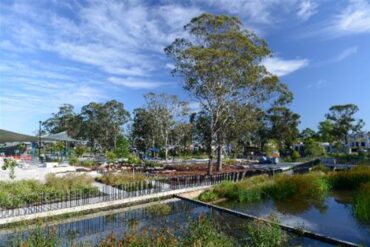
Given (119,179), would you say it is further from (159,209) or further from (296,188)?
(296,188)

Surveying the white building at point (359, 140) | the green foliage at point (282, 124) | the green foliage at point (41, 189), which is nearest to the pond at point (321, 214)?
the green foliage at point (41, 189)

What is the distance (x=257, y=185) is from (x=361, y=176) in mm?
6139

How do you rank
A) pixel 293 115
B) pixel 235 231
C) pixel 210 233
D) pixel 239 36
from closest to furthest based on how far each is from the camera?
pixel 210 233 < pixel 235 231 < pixel 239 36 < pixel 293 115

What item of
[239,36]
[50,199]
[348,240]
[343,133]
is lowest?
[348,240]

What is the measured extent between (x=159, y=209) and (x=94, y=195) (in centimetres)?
308

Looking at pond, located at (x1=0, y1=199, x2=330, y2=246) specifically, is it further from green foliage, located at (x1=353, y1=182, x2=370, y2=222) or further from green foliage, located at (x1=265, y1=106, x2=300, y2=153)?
green foliage, located at (x1=265, y1=106, x2=300, y2=153)

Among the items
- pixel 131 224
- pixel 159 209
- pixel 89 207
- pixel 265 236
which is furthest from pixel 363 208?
pixel 89 207

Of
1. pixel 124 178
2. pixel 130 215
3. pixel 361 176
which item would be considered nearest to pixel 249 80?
pixel 361 176

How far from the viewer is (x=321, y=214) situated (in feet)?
42.6

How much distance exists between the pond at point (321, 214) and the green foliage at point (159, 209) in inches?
104

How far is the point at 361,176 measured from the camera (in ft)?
58.7

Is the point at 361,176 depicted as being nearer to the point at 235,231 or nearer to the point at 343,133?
the point at 235,231

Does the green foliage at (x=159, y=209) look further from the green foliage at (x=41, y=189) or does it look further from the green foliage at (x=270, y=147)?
the green foliage at (x=270, y=147)

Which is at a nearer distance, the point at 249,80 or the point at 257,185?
the point at 257,185
